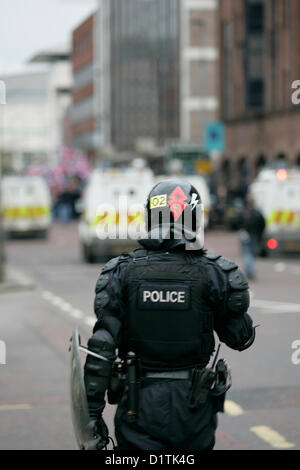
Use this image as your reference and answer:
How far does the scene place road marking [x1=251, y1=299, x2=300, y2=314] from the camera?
45.3 ft

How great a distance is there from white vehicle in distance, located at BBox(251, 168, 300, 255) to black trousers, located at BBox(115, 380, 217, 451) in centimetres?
2001

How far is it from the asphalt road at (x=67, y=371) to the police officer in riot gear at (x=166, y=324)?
8.59 ft

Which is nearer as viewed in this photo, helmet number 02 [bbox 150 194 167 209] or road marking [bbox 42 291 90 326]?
helmet number 02 [bbox 150 194 167 209]

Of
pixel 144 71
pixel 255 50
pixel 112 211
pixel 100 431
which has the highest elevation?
pixel 144 71

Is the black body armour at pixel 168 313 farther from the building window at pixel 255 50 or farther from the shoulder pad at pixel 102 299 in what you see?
the building window at pixel 255 50

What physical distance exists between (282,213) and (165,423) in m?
20.5

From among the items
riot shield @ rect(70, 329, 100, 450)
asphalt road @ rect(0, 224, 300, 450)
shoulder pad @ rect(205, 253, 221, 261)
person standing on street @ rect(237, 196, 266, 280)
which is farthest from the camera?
person standing on street @ rect(237, 196, 266, 280)

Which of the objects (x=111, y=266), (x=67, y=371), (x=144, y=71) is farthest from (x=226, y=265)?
(x=144, y=71)

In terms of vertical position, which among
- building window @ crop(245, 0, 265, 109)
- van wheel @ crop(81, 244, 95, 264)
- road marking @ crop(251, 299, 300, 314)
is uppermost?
building window @ crop(245, 0, 265, 109)

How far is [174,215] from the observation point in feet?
13.4

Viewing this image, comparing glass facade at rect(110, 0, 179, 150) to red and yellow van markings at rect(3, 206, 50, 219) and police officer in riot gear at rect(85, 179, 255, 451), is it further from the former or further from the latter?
police officer in riot gear at rect(85, 179, 255, 451)

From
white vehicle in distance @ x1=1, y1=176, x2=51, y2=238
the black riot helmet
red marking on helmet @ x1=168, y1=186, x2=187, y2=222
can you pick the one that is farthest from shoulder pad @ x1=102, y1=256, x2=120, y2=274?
white vehicle in distance @ x1=1, y1=176, x2=51, y2=238

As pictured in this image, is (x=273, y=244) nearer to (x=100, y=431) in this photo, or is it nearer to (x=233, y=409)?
(x=233, y=409)

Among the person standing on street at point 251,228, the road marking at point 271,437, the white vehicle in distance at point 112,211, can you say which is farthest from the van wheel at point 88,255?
the road marking at point 271,437
